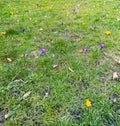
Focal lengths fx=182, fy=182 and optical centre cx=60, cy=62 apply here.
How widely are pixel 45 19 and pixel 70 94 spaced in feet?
7.42

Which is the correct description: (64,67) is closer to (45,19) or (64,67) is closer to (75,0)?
(45,19)

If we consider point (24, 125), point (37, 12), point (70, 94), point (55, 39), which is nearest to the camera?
point (24, 125)

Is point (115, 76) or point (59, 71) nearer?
point (115, 76)

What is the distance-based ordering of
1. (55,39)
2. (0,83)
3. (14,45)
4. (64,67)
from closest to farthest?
(0,83) → (64,67) → (14,45) → (55,39)

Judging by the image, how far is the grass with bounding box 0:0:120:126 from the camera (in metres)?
1.61

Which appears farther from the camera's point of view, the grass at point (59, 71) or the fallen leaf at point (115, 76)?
the fallen leaf at point (115, 76)

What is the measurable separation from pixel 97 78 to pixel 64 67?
0.42 meters

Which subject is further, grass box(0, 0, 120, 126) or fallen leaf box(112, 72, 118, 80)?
fallen leaf box(112, 72, 118, 80)

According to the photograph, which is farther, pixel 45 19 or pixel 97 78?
pixel 45 19

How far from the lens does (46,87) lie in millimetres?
1905

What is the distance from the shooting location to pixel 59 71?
2.13 meters

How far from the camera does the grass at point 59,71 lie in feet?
5.30

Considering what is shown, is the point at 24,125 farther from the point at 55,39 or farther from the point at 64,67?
the point at 55,39

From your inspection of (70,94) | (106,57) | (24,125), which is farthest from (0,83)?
(106,57)
